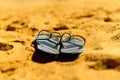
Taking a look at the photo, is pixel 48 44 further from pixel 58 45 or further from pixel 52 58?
pixel 52 58

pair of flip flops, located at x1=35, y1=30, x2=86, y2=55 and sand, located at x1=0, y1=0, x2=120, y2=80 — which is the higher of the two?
pair of flip flops, located at x1=35, y1=30, x2=86, y2=55

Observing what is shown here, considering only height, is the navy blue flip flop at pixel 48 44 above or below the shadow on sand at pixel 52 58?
above

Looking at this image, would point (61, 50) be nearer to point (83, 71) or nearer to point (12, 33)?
point (83, 71)

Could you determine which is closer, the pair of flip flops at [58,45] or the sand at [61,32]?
the sand at [61,32]

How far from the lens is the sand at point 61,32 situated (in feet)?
10.5

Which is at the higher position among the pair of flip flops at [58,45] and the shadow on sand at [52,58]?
the pair of flip flops at [58,45]

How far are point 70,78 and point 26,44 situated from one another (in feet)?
3.76

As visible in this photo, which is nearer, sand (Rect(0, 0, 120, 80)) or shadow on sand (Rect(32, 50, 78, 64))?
sand (Rect(0, 0, 120, 80))

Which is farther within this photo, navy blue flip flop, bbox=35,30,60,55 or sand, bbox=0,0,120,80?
navy blue flip flop, bbox=35,30,60,55

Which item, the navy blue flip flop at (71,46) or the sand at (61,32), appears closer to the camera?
the sand at (61,32)

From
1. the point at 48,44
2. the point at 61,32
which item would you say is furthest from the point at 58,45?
the point at 61,32

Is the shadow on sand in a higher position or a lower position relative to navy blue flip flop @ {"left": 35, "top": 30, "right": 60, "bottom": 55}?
lower

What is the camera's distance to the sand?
321cm

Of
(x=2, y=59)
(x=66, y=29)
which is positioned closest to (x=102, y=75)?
(x=2, y=59)
